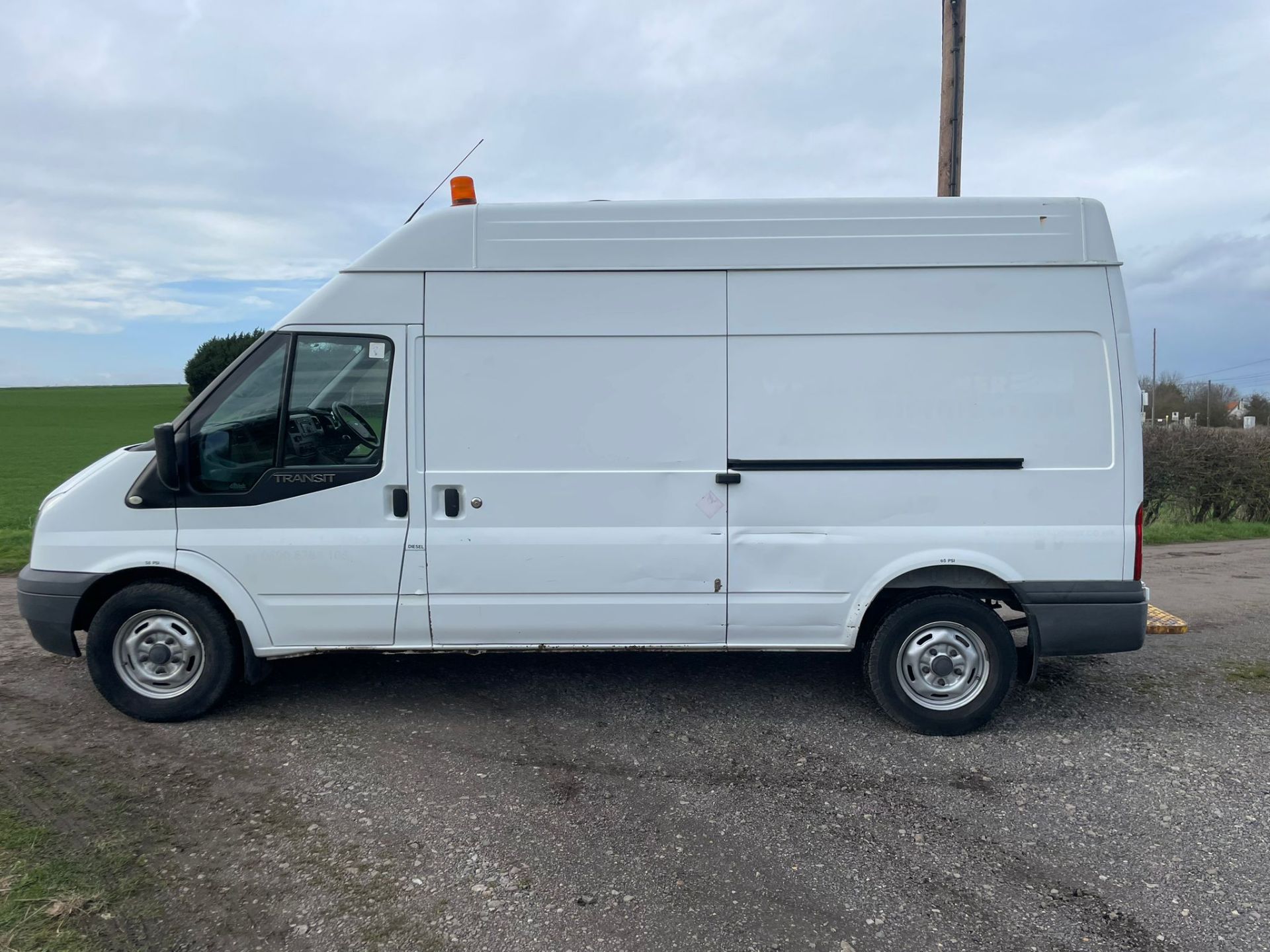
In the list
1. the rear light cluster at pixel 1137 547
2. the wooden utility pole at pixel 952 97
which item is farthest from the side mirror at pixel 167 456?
the wooden utility pole at pixel 952 97

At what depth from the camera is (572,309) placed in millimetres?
4277

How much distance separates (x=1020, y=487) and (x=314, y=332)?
364 centimetres

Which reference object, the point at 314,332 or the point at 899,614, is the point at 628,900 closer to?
the point at 899,614

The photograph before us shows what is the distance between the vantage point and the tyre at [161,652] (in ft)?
14.3

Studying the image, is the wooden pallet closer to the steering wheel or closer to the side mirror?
the steering wheel

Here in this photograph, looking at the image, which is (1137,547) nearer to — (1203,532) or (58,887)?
(58,887)

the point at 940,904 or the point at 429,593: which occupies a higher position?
the point at 429,593

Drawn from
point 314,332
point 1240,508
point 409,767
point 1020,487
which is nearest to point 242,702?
point 409,767

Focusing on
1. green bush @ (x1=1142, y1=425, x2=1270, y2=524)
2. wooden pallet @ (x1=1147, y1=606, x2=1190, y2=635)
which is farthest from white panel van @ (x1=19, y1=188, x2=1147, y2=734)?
green bush @ (x1=1142, y1=425, x2=1270, y2=524)

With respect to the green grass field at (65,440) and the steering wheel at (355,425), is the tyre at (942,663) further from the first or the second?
the green grass field at (65,440)

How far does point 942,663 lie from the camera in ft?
14.5

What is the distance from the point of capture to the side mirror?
13.7 feet

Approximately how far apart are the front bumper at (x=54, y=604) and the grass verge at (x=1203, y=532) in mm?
11755

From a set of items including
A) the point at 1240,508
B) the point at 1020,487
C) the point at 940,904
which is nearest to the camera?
the point at 940,904
